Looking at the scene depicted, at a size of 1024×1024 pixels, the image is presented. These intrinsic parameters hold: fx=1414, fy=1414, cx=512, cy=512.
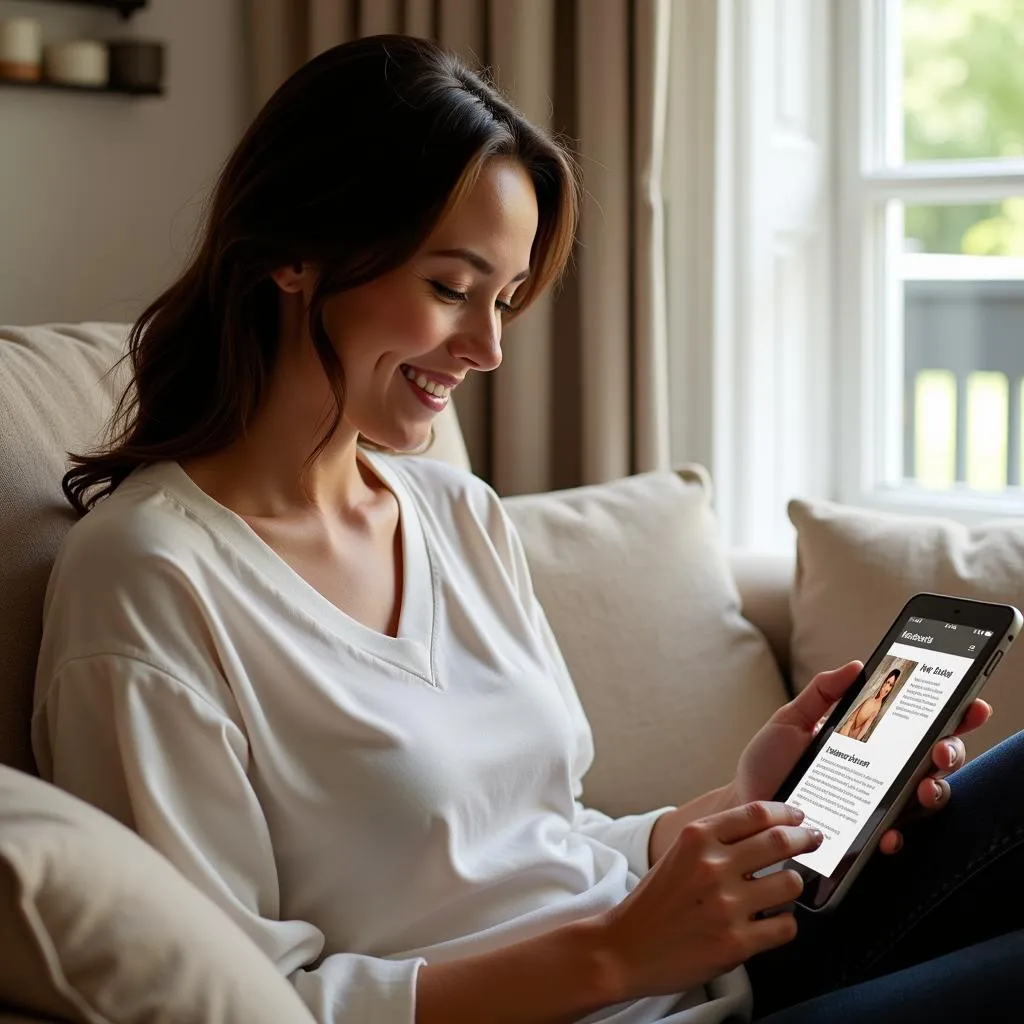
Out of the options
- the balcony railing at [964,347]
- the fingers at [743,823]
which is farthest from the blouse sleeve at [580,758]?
the balcony railing at [964,347]

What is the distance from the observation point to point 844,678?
120cm

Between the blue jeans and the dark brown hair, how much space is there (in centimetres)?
57

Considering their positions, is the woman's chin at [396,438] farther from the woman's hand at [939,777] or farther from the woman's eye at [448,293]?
the woman's hand at [939,777]

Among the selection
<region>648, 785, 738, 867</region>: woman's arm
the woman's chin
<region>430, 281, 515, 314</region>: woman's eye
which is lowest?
<region>648, 785, 738, 867</region>: woman's arm

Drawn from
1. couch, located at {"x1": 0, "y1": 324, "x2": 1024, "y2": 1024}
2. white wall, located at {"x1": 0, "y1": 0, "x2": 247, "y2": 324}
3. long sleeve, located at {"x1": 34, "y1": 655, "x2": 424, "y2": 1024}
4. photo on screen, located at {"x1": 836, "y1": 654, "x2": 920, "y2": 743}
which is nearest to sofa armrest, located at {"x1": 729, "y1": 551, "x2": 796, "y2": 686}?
couch, located at {"x1": 0, "y1": 324, "x2": 1024, "y2": 1024}

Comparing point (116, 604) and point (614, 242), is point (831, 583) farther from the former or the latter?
point (116, 604)

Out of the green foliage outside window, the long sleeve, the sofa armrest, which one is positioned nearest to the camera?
→ the long sleeve

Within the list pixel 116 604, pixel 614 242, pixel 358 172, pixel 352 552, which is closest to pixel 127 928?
pixel 116 604

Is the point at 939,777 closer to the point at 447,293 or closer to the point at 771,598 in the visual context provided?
the point at 447,293

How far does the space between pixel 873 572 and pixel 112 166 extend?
4.70ft

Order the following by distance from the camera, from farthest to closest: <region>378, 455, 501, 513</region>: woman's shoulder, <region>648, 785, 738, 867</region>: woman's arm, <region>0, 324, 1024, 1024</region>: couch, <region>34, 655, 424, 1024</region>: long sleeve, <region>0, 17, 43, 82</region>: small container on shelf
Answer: <region>0, 17, 43, 82</region>: small container on shelf → <region>378, 455, 501, 513</region>: woman's shoulder → <region>648, 785, 738, 867</region>: woman's arm → <region>0, 324, 1024, 1024</region>: couch → <region>34, 655, 424, 1024</region>: long sleeve

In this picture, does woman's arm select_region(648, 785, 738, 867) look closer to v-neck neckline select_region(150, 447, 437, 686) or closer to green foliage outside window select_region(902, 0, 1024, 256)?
v-neck neckline select_region(150, 447, 437, 686)

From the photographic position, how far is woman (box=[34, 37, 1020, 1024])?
974mm

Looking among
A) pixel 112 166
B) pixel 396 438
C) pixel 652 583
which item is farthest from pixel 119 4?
pixel 396 438
